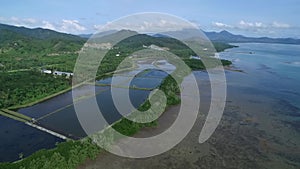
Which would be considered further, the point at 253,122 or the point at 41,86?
the point at 41,86

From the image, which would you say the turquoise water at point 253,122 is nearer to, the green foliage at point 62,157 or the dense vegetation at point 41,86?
the dense vegetation at point 41,86

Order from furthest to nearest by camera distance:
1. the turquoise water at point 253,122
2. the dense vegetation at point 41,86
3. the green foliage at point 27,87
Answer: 1. the green foliage at point 27,87
2. the turquoise water at point 253,122
3. the dense vegetation at point 41,86

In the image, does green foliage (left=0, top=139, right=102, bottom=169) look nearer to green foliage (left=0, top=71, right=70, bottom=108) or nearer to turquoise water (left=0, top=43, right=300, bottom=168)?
turquoise water (left=0, top=43, right=300, bottom=168)

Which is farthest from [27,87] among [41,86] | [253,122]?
[253,122]

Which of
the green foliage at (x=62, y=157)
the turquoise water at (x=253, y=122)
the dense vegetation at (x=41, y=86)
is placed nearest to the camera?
the green foliage at (x=62, y=157)

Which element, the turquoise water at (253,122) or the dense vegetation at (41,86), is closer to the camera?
the dense vegetation at (41,86)

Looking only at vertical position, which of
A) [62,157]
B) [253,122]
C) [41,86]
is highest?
[41,86]

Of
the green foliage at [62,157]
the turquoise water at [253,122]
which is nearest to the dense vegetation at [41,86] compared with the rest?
the green foliage at [62,157]

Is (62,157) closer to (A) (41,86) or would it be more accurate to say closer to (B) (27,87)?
(B) (27,87)

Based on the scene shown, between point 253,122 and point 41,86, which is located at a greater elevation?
point 41,86

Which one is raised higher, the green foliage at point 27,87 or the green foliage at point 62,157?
the green foliage at point 27,87

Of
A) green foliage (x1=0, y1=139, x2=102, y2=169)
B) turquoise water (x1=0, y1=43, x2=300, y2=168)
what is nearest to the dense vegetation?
green foliage (x1=0, y1=139, x2=102, y2=169)
